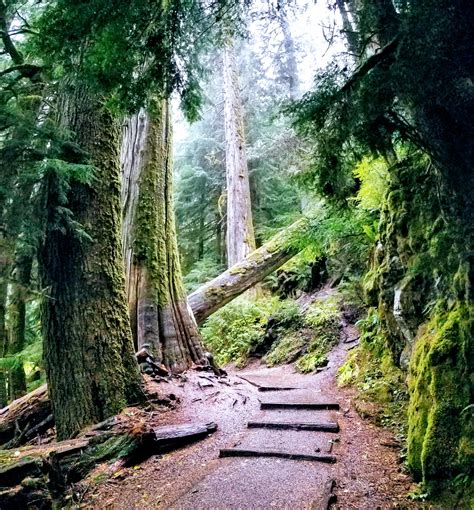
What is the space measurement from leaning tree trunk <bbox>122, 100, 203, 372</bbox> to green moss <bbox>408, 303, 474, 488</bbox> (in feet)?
13.5

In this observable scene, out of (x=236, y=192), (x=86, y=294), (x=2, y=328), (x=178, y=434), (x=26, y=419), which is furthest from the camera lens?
(x=236, y=192)

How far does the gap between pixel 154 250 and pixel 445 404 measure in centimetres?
533

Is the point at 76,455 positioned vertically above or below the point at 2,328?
below

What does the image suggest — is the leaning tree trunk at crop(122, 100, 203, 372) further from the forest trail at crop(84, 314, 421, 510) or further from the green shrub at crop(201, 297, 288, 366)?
the green shrub at crop(201, 297, 288, 366)

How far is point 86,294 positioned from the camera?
488cm

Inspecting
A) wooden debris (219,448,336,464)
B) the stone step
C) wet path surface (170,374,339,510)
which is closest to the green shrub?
the stone step

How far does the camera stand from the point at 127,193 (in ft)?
24.8

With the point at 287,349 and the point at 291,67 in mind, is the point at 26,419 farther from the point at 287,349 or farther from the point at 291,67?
the point at 291,67

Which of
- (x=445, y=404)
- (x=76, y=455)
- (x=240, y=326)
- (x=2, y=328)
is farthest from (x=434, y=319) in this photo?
(x=240, y=326)

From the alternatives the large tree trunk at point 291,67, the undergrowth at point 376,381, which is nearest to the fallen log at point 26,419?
the undergrowth at point 376,381

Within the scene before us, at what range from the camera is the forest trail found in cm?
301

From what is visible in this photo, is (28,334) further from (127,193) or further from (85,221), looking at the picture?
(85,221)

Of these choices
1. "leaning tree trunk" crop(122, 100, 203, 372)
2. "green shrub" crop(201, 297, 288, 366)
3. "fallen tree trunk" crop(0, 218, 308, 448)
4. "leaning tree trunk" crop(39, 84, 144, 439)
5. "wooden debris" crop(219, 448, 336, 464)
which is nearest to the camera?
"wooden debris" crop(219, 448, 336, 464)

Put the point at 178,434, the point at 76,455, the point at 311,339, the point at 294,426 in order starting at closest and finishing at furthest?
the point at 76,455
the point at 178,434
the point at 294,426
the point at 311,339
